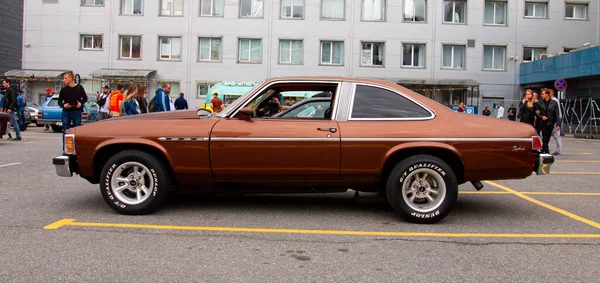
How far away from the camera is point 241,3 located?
31.3m

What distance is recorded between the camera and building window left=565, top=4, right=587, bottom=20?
105ft

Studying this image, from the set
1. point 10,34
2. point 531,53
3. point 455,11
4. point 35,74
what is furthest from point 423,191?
point 10,34

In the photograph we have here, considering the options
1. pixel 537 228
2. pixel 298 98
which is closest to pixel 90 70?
pixel 298 98

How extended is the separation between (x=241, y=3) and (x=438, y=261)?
29461mm

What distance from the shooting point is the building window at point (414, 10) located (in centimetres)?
3152

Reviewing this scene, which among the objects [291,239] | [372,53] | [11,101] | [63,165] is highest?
[372,53]

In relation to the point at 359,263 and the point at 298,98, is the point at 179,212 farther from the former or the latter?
the point at 359,263

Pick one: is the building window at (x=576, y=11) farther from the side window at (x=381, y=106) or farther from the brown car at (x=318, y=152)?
the side window at (x=381, y=106)

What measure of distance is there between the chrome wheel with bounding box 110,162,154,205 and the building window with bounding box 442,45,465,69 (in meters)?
29.3

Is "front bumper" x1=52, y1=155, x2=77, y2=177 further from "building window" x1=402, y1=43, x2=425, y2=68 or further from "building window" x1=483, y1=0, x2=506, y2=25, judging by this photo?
"building window" x1=483, y1=0, x2=506, y2=25

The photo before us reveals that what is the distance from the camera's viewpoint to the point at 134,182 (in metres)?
5.27

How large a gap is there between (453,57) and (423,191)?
1133 inches

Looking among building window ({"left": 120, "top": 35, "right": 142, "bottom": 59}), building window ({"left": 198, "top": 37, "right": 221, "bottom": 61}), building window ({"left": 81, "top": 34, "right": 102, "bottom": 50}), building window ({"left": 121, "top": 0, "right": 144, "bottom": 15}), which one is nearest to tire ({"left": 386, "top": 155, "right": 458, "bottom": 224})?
building window ({"left": 198, "top": 37, "right": 221, "bottom": 61})

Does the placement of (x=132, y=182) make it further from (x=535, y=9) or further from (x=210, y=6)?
(x=535, y=9)
